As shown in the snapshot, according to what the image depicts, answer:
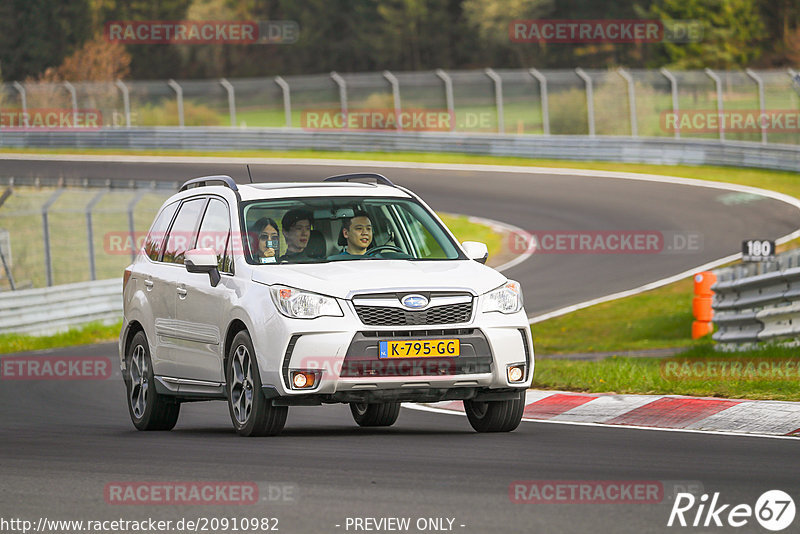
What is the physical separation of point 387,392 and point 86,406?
17.6 feet

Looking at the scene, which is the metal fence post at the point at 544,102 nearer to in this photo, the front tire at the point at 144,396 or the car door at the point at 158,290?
the car door at the point at 158,290

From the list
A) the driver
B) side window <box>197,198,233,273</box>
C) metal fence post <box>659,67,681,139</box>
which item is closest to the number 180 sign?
the driver

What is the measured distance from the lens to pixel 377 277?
31.2 feet

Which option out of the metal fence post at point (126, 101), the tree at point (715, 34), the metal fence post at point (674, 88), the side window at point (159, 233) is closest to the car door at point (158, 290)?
the side window at point (159, 233)

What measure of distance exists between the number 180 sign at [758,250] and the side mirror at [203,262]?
8.25 meters

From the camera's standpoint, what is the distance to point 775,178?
124 ft

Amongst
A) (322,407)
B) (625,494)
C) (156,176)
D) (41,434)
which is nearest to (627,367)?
(322,407)

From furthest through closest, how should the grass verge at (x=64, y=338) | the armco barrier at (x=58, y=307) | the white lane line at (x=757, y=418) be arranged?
the armco barrier at (x=58, y=307), the grass verge at (x=64, y=338), the white lane line at (x=757, y=418)

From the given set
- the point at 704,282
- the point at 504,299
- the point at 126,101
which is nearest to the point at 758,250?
the point at 704,282

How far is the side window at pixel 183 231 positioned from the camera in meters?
11.1

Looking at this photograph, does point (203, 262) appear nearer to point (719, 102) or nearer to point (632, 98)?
point (719, 102)

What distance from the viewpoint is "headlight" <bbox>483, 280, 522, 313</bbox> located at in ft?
31.5

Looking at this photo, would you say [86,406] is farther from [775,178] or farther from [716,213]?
[775,178]

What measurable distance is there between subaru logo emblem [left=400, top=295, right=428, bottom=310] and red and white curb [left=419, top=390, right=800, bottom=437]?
7.23 ft
